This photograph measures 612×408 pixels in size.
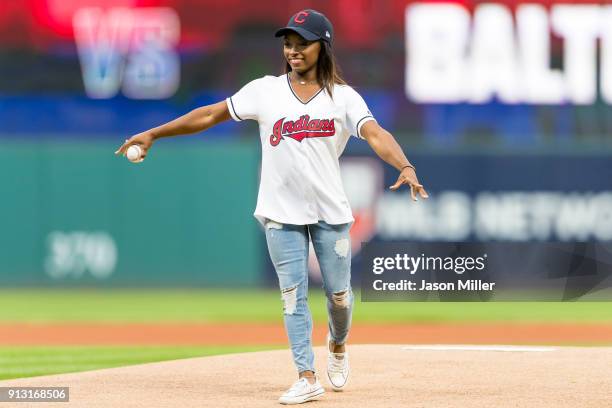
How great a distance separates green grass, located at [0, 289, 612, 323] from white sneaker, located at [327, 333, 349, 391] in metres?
6.72

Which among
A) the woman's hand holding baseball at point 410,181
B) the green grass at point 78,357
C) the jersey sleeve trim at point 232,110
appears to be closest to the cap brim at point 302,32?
the jersey sleeve trim at point 232,110

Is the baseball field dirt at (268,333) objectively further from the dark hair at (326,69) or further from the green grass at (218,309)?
the dark hair at (326,69)

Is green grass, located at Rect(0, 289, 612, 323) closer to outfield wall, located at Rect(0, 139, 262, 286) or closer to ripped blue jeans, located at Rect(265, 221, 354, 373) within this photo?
outfield wall, located at Rect(0, 139, 262, 286)

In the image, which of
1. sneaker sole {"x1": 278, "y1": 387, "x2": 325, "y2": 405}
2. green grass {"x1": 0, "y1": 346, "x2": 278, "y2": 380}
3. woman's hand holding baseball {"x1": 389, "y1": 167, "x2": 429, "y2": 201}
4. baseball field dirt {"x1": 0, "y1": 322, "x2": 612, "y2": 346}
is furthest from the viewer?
baseball field dirt {"x1": 0, "y1": 322, "x2": 612, "y2": 346}

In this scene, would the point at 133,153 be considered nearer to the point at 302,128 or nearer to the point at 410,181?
the point at 302,128

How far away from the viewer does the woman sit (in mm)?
5504

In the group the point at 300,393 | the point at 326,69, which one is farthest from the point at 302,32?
the point at 300,393

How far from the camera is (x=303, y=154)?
5.51 m

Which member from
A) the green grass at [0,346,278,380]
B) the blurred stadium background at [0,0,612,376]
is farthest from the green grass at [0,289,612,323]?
the green grass at [0,346,278,380]

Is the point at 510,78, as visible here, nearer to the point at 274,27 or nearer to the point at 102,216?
the point at 274,27

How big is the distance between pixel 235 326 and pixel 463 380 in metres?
5.98

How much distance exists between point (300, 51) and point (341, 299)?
1095 millimetres

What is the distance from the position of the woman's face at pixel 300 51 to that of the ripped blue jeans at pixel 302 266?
67 centimetres

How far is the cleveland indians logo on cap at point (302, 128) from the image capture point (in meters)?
5.49
